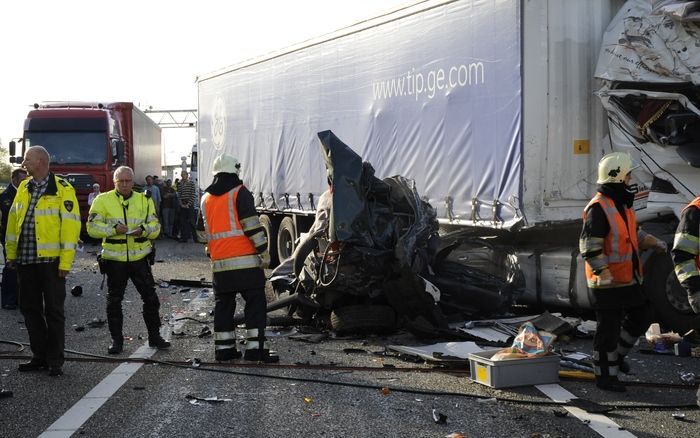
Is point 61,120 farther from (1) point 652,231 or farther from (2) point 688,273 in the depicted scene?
(2) point 688,273

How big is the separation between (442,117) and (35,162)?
17.7ft

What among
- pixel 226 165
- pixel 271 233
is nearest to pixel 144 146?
pixel 271 233

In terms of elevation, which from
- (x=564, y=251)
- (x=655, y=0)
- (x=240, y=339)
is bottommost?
(x=240, y=339)

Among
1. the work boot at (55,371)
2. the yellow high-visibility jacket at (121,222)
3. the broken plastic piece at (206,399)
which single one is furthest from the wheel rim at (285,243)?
the broken plastic piece at (206,399)

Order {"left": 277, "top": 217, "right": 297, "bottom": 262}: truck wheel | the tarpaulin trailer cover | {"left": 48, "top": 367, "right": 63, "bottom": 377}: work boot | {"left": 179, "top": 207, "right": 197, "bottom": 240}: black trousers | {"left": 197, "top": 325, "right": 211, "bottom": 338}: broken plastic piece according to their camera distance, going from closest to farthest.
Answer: {"left": 48, "top": 367, "right": 63, "bottom": 377}: work boot, {"left": 197, "top": 325, "right": 211, "bottom": 338}: broken plastic piece, the tarpaulin trailer cover, {"left": 277, "top": 217, "right": 297, "bottom": 262}: truck wheel, {"left": 179, "top": 207, "right": 197, "bottom": 240}: black trousers

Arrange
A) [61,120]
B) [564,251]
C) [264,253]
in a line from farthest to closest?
1. [61,120]
2. [564,251]
3. [264,253]

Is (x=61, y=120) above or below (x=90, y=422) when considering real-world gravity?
above

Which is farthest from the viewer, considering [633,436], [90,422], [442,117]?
[442,117]

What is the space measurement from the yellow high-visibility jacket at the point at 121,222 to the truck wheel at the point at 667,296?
500cm

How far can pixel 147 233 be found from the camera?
9375mm

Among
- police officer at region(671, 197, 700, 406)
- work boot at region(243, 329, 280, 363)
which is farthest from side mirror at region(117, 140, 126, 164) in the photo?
police officer at region(671, 197, 700, 406)

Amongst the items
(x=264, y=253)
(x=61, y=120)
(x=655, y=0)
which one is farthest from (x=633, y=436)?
(x=61, y=120)

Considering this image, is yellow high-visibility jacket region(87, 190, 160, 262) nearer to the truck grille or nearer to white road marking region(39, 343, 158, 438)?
white road marking region(39, 343, 158, 438)

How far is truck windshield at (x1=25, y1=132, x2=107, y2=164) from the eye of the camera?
84.2 ft
